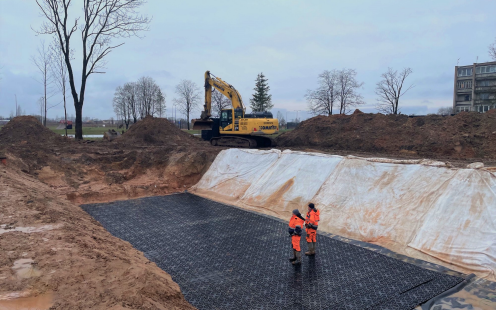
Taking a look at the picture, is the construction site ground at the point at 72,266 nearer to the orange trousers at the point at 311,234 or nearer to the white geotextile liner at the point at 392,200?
the orange trousers at the point at 311,234

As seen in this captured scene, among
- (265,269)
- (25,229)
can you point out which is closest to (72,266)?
(25,229)

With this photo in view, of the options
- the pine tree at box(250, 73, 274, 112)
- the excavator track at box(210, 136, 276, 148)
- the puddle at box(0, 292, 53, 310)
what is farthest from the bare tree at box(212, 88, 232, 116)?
the puddle at box(0, 292, 53, 310)

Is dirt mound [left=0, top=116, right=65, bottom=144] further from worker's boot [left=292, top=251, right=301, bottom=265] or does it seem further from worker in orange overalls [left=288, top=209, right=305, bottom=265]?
worker's boot [left=292, top=251, right=301, bottom=265]

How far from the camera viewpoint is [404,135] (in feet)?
65.2

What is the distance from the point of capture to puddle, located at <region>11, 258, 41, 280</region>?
4.20 m

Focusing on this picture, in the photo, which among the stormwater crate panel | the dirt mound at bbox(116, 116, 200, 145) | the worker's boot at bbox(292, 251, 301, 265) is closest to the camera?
the stormwater crate panel

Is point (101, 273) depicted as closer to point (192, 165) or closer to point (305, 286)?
point (305, 286)

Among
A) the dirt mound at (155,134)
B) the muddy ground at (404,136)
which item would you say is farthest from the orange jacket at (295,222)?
the dirt mound at (155,134)

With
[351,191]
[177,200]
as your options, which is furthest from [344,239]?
[177,200]

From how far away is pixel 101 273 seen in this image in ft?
15.1

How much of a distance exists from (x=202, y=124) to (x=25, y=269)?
60.3 ft

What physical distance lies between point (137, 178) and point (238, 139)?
696 cm

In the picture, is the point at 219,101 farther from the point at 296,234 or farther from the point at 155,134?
the point at 296,234

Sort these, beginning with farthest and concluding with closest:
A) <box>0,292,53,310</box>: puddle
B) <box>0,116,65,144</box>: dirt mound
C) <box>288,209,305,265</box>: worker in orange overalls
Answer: <box>0,116,65,144</box>: dirt mound < <box>288,209,305,265</box>: worker in orange overalls < <box>0,292,53,310</box>: puddle
